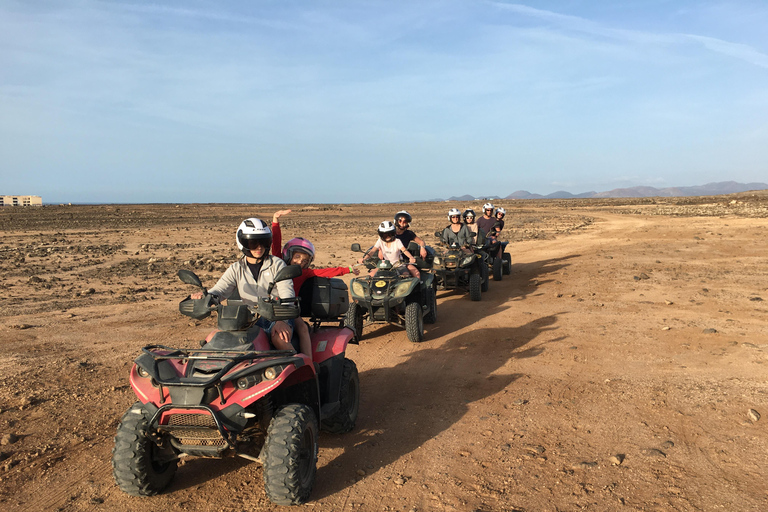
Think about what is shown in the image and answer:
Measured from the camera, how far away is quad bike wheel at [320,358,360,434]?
16.6ft

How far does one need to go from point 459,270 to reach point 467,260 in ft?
0.97

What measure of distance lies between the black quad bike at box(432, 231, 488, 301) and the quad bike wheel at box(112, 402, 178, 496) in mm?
8762

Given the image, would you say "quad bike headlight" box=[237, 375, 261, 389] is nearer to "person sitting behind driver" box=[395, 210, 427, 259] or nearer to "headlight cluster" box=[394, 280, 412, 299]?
"headlight cluster" box=[394, 280, 412, 299]

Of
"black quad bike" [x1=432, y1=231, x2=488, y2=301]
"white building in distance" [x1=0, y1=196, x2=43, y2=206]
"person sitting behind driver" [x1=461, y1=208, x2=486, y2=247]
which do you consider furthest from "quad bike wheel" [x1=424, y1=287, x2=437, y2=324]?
"white building in distance" [x1=0, y1=196, x2=43, y2=206]

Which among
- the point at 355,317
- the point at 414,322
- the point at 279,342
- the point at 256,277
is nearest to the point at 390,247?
the point at 355,317

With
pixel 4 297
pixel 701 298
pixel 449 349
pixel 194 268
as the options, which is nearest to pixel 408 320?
pixel 449 349

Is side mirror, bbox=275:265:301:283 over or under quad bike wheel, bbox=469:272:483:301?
over

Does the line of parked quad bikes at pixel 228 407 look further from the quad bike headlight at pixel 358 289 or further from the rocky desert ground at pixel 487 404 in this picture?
the quad bike headlight at pixel 358 289

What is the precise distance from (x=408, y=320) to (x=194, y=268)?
417 inches

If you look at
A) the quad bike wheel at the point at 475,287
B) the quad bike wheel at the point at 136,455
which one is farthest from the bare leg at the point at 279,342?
the quad bike wheel at the point at 475,287

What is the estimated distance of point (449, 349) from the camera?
839 cm

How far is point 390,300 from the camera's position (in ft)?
28.7

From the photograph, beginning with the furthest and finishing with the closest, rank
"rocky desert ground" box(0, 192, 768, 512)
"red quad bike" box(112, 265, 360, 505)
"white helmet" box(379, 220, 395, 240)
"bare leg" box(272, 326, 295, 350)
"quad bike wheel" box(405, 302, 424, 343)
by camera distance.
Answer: "white helmet" box(379, 220, 395, 240)
"quad bike wheel" box(405, 302, 424, 343)
"bare leg" box(272, 326, 295, 350)
"rocky desert ground" box(0, 192, 768, 512)
"red quad bike" box(112, 265, 360, 505)

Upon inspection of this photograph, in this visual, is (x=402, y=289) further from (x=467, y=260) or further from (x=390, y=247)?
(x=467, y=260)
